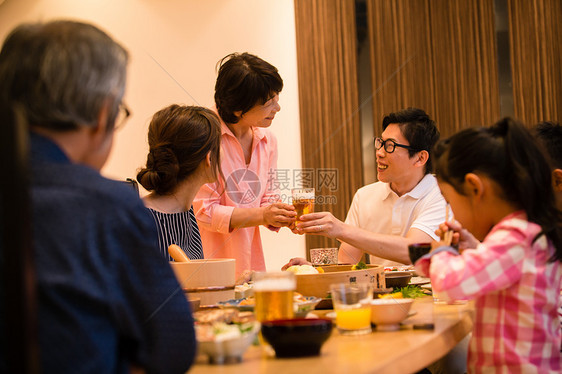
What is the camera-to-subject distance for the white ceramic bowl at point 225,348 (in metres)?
1.09

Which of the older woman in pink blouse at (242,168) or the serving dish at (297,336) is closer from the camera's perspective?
the serving dish at (297,336)

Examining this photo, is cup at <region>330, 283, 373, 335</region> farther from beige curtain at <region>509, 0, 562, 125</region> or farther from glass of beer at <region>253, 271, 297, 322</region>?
beige curtain at <region>509, 0, 562, 125</region>

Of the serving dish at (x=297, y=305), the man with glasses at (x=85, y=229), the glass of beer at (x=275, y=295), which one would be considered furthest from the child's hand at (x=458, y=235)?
the man with glasses at (x=85, y=229)

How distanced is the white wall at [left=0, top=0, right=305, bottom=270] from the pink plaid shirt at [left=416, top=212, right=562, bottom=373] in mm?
3209

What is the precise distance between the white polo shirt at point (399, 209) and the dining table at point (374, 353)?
4.57 ft

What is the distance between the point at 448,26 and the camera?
14.8 feet

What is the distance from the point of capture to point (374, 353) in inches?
44.2

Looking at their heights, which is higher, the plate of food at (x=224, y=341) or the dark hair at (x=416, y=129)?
the dark hair at (x=416, y=129)

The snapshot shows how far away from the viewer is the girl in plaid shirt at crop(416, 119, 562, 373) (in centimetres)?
135

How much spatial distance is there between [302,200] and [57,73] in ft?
5.05

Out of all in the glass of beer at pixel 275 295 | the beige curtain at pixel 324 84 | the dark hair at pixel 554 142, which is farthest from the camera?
the beige curtain at pixel 324 84

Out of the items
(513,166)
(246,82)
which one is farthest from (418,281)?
(246,82)

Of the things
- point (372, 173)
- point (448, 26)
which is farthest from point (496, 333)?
point (448, 26)

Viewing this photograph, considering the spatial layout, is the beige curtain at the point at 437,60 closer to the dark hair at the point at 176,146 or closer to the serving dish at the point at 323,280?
the dark hair at the point at 176,146
